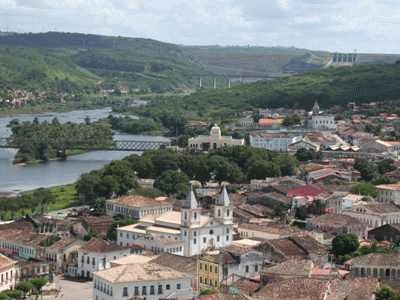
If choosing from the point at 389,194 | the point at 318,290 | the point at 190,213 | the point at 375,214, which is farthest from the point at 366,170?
the point at 318,290

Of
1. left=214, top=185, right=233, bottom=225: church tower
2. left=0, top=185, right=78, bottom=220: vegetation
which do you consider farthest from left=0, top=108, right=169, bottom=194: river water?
left=214, top=185, right=233, bottom=225: church tower

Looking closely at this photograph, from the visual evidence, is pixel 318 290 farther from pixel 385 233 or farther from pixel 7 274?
pixel 385 233

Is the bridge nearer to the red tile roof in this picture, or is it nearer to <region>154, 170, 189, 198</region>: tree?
<region>154, 170, 189, 198</region>: tree

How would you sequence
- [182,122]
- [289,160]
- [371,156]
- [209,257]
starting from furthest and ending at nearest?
1. [182,122]
2. [371,156]
3. [289,160]
4. [209,257]

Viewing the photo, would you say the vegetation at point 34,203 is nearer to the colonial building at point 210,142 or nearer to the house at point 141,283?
the house at point 141,283

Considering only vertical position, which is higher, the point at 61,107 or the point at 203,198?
the point at 203,198

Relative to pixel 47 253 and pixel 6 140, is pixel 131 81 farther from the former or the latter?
pixel 47 253

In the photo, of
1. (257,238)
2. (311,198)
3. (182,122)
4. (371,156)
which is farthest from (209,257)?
(182,122)
